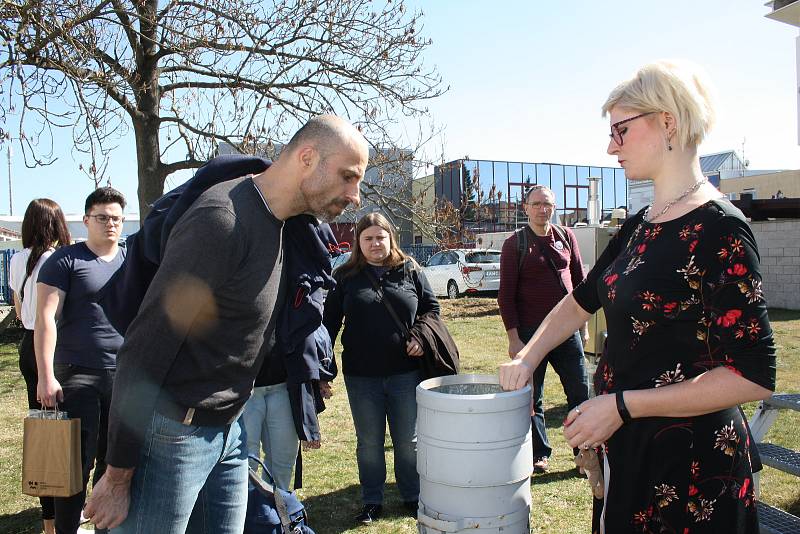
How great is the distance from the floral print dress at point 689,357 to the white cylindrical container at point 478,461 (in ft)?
1.32

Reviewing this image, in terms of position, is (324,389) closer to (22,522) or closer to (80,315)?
(80,315)

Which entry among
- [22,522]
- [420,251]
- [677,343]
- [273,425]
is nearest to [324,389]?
[273,425]

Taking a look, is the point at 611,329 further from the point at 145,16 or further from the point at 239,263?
the point at 145,16

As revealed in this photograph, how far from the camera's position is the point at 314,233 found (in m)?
2.26

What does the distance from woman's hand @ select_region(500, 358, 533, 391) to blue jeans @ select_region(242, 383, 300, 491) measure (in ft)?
5.53

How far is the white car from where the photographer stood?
17.8 meters

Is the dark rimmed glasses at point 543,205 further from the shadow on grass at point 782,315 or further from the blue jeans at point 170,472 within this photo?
the shadow on grass at point 782,315

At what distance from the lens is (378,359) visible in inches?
162

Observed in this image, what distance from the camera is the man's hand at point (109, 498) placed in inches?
67.2

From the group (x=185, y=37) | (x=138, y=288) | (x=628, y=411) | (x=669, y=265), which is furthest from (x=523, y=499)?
(x=185, y=37)

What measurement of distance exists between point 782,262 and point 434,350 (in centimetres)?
1428

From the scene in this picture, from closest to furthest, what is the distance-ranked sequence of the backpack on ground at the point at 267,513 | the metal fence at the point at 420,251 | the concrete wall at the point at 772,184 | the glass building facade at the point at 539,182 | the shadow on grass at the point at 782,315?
the backpack on ground at the point at 267,513, the shadow on grass at the point at 782,315, the metal fence at the point at 420,251, the concrete wall at the point at 772,184, the glass building facade at the point at 539,182

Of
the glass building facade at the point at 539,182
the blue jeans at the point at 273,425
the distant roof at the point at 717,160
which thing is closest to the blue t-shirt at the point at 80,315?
the blue jeans at the point at 273,425

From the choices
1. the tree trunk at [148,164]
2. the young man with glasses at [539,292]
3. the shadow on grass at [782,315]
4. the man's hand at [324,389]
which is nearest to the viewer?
the man's hand at [324,389]
